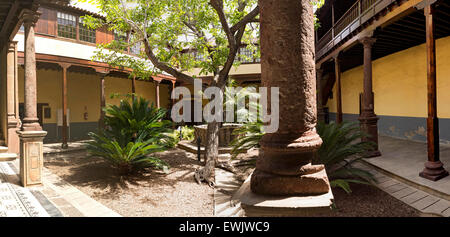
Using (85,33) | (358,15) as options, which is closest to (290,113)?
(358,15)

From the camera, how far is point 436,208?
13.1 feet

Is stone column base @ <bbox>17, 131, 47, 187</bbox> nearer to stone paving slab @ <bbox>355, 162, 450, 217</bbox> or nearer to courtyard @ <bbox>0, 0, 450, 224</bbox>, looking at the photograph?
courtyard @ <bbox>0, 0, 450, 224</bbox>

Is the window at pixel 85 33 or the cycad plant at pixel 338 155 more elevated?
the window at pixel 85 33

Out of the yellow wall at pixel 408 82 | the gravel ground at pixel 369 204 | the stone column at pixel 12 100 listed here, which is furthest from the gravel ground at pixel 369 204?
the stone column at pixel 12 100

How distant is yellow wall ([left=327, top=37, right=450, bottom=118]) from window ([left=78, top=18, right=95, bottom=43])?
13957 millimetres

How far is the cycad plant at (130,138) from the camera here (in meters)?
6.17

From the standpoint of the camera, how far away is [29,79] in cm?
577

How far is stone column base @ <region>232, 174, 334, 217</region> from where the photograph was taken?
1.67 m

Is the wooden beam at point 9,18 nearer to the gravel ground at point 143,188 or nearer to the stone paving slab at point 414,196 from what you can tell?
the gravel ground at point 143,188

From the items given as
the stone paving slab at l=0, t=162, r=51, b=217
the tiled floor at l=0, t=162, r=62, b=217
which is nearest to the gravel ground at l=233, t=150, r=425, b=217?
the tiled floor at l=0, t=162, r=62, b=217

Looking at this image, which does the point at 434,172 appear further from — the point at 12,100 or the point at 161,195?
the point at 12,100

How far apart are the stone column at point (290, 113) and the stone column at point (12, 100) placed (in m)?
9.29

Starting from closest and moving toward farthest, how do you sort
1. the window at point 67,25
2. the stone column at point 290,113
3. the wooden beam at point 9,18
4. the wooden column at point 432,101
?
the stone column at point 290,113 < the wooden column at point 432,101 < the wooden beam at point 9,18 < the window at point 67,25
